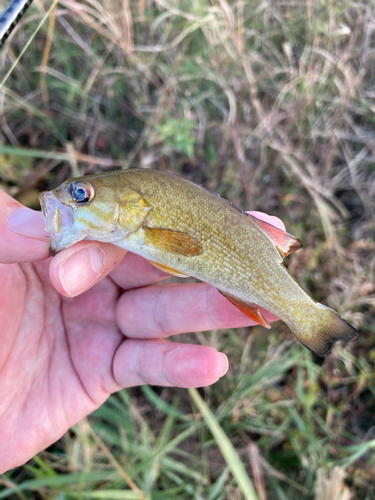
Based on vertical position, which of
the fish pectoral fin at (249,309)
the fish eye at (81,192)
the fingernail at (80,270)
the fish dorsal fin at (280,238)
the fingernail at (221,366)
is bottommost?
the fingernail at (221,366)

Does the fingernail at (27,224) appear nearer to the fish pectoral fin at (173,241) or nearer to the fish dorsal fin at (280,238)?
the fish pectoral fin at (173,241)

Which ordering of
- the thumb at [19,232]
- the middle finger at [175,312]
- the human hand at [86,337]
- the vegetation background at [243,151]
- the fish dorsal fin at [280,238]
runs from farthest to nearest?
the vegetation background at [243,151] → the middle finger at [175,312] → the human hand at [86,337] → the fish dorsal fin at [280,238] → the thumb at [19,232]

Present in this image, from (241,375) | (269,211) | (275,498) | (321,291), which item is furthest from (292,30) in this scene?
(275,498)

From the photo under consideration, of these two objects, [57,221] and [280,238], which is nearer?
[57,221]

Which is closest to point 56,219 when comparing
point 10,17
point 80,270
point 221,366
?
point 80,270

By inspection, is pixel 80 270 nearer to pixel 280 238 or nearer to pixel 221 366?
pixel 221 366

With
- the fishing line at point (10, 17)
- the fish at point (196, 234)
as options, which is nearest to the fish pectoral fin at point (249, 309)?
the fish at point (196, 234)

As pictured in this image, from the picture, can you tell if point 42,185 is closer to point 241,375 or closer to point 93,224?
point 93,224

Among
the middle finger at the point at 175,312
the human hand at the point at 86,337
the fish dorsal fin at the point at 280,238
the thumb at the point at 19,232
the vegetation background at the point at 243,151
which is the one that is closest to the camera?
the thumb at the point at 19,232
